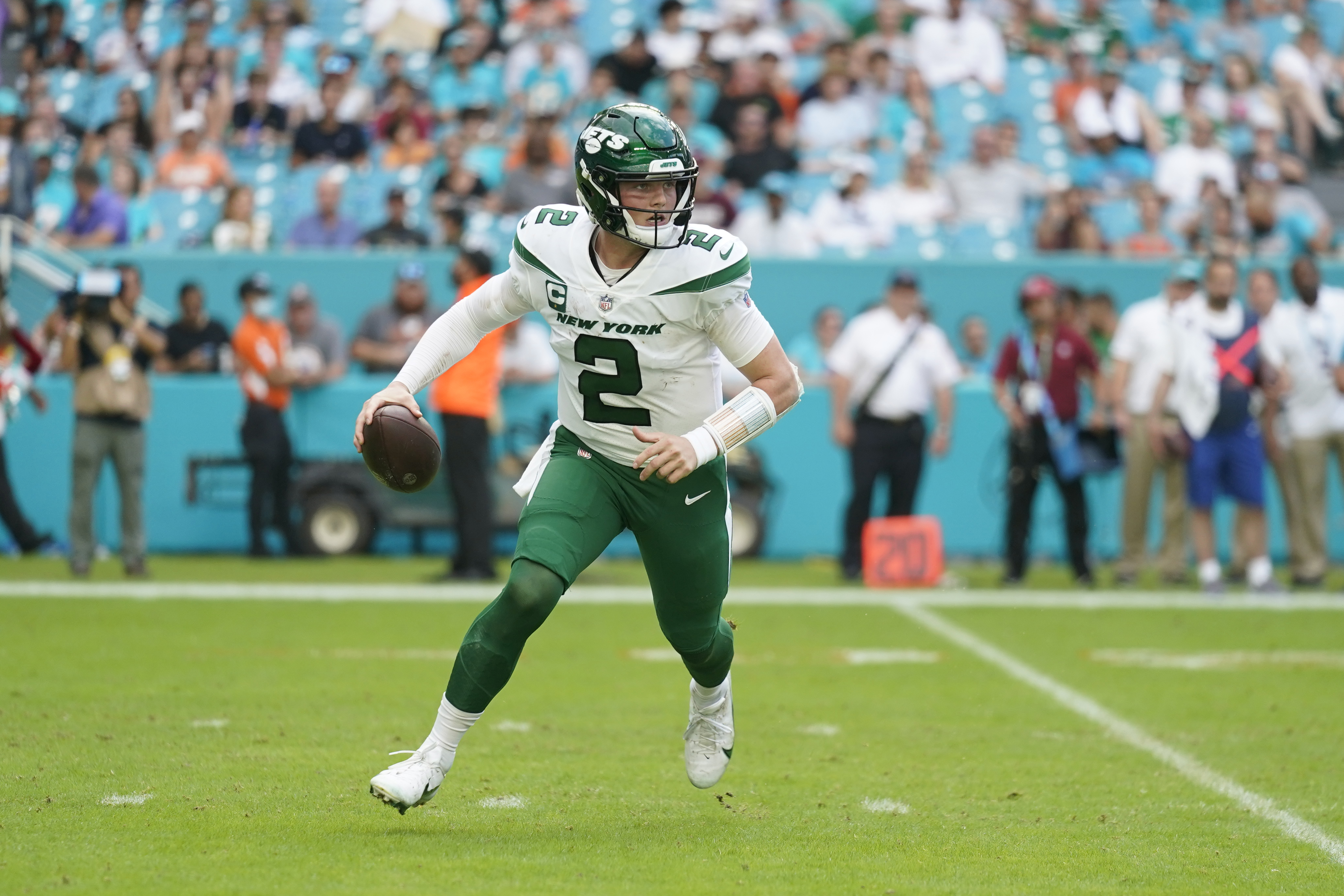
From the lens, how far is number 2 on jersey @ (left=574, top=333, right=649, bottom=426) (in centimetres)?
458

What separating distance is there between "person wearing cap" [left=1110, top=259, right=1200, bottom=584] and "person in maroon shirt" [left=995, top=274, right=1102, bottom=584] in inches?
14.3

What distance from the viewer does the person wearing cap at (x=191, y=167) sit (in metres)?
14.7

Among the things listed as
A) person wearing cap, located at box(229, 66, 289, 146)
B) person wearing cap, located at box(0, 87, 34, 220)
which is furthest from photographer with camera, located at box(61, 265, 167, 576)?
person wearing cap, located at box(229, 66, 289, 146)

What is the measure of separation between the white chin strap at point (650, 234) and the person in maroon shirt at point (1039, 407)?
6.87m

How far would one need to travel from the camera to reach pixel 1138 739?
19.7 feet

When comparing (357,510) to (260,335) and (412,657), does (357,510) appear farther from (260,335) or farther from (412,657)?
(412,657)

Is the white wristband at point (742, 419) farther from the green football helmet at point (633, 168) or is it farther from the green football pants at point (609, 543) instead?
the green football helmet at point (633, 168)

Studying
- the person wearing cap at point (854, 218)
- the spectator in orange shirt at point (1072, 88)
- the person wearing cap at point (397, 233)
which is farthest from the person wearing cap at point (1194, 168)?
the person wearing cap at point (397, 233)

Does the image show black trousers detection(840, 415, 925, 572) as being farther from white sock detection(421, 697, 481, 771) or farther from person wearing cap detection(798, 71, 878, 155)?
white sock detection(421, 697, 481, 771)

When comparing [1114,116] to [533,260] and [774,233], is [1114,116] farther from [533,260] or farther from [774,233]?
[533,260]

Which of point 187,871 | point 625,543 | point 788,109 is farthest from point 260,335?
point 187,871

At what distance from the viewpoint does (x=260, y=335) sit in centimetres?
1205

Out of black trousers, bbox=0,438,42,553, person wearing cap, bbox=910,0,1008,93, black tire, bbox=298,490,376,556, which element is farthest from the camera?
person wearing cap, bbox=910,0,1008,93

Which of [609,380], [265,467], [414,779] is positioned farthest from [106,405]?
[414,779]
